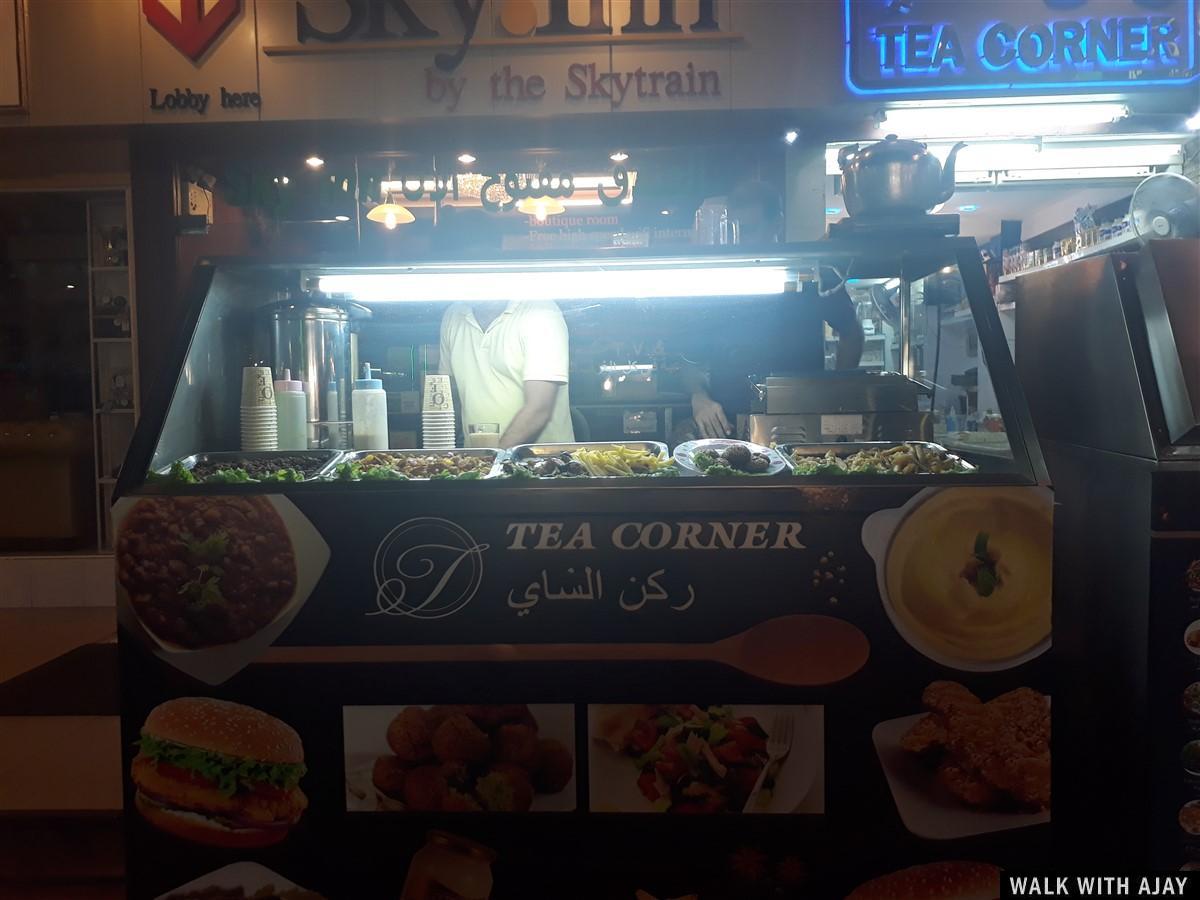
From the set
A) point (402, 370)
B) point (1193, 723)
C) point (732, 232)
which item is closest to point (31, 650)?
point (402, 370)

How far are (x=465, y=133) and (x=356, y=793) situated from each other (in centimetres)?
338

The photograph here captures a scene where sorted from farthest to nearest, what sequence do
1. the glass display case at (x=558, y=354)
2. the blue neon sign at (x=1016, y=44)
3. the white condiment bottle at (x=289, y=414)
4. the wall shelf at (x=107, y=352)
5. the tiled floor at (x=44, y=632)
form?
the wall shelf at (x=107, y=352) < the tiled floor at (x=44, y=632) < the blue neon sign at (x=1016, y=44) < the white condiment bottle at (x=289, y=414) < the glass display case at (x=558, y=354)

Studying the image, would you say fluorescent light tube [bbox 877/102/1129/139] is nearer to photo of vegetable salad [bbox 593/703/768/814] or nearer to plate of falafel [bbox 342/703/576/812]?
photo of vegetable salad [bbox 593/703/768/814]

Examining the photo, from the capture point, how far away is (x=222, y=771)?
232 centimetres

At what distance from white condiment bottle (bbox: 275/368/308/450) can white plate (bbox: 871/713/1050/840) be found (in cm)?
188

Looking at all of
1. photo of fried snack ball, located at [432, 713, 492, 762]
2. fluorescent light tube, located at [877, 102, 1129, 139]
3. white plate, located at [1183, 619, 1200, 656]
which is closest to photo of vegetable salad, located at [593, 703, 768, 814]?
photo of fried snack ball, located at [432, 713, 492, 762]

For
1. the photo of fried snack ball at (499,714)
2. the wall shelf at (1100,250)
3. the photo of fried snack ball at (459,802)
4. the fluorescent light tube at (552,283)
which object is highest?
the wall shelf at (1100,250)

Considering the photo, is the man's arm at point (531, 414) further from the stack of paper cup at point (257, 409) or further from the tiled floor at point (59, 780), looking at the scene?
the tiled floor at point (59, 780)

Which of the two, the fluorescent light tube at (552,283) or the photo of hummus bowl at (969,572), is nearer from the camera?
the photo of hummus bowl at (969,572)

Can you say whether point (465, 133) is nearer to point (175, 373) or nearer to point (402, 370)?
point (402, 370)

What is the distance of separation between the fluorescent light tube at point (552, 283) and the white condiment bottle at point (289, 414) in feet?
1.20

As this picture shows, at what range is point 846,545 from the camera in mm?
2252

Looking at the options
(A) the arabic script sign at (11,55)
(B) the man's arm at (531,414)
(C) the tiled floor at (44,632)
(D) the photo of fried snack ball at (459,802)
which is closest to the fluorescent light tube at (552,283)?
(B) the man's arm at (531,414)

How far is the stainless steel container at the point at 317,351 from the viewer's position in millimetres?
2842
